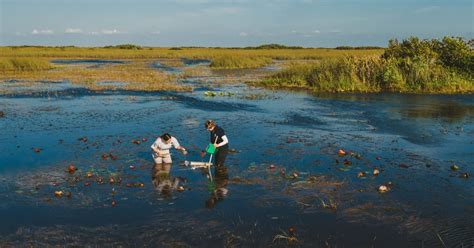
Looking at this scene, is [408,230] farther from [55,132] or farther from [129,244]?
[55,132]

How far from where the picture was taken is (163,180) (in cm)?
1310

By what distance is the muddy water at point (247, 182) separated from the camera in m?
9.39

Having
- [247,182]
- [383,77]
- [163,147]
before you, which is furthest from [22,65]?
[247,182]

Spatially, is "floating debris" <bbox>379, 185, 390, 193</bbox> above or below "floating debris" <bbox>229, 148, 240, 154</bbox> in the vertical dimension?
above

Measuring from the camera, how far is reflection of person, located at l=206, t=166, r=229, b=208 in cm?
1130

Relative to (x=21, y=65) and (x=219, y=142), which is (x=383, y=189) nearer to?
(x=219, y=142)

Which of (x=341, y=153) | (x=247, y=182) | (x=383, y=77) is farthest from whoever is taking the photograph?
(x=383, y=77)

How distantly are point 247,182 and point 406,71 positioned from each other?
27676 mm

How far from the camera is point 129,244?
29.0 ft

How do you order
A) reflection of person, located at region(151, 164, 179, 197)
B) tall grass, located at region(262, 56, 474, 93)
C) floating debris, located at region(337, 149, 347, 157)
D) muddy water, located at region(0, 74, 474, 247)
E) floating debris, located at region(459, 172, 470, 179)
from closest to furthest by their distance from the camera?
muddy water, located at region(0, 74, 474, 247)
reflection of person, located at region(151, 164, 179, 197)
floating debris, located at region(459, 172, 470, 179)
floating debris, located at region(337, 149, 347, 157)
tall grass, located at region(262, 56, 474, 93)

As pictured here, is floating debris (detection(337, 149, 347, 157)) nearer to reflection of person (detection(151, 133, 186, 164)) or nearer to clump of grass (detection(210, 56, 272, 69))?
reflection of person (detection(151, 133, 186, 164))

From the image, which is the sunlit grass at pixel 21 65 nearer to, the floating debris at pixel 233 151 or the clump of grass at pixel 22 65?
the clump of grass at pixel 22 65

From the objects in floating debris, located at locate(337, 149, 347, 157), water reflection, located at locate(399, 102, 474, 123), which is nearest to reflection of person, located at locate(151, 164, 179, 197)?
floating debris, located at locate(337, 149, 347, 157)

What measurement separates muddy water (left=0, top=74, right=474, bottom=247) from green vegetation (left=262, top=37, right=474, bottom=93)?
428 inches
